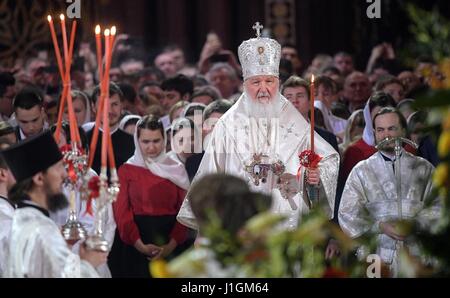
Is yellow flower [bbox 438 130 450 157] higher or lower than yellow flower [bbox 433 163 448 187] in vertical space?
higher

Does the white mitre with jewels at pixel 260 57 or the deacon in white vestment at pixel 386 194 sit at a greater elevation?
the white mitre with jewels at pixel 260 57

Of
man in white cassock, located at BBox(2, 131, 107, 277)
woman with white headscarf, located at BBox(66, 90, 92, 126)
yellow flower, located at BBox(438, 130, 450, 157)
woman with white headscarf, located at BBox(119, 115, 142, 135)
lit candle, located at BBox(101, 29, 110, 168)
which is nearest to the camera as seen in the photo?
yellow flower, located at BBox(438, 130, 450, 157)

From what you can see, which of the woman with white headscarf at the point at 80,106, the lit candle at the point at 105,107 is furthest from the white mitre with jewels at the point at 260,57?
the lit candle at the point at 105,107

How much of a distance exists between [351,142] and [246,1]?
37.1 feet

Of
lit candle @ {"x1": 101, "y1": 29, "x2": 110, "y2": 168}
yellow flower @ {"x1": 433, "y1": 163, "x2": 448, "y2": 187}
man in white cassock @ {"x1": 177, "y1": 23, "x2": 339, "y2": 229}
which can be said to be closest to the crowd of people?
man in white cassock @ {"x1": 177, "y1": 23, "x2": 339, "y2": 229}

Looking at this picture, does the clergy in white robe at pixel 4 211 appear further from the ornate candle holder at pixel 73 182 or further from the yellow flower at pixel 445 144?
the yellow flower at pixel 445 144

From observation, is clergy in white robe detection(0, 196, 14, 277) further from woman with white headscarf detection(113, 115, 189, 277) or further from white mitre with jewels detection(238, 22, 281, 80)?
white mitre with jewels detection(238, 22, 281, 80)

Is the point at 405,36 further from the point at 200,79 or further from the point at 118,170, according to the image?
the point at 118,170

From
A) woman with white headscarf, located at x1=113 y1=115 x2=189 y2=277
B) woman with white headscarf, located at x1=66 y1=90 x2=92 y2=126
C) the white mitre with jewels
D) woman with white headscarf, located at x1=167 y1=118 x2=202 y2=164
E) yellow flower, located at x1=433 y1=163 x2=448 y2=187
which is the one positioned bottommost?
woman with white headscarf, located at x1=113 y1=115 x2=189 y2=277

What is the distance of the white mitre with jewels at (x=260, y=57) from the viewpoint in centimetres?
1040

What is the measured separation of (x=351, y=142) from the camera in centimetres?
1184

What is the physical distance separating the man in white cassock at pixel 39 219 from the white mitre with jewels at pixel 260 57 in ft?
8.90

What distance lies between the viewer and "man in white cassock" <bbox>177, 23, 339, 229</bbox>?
10.1 meters
